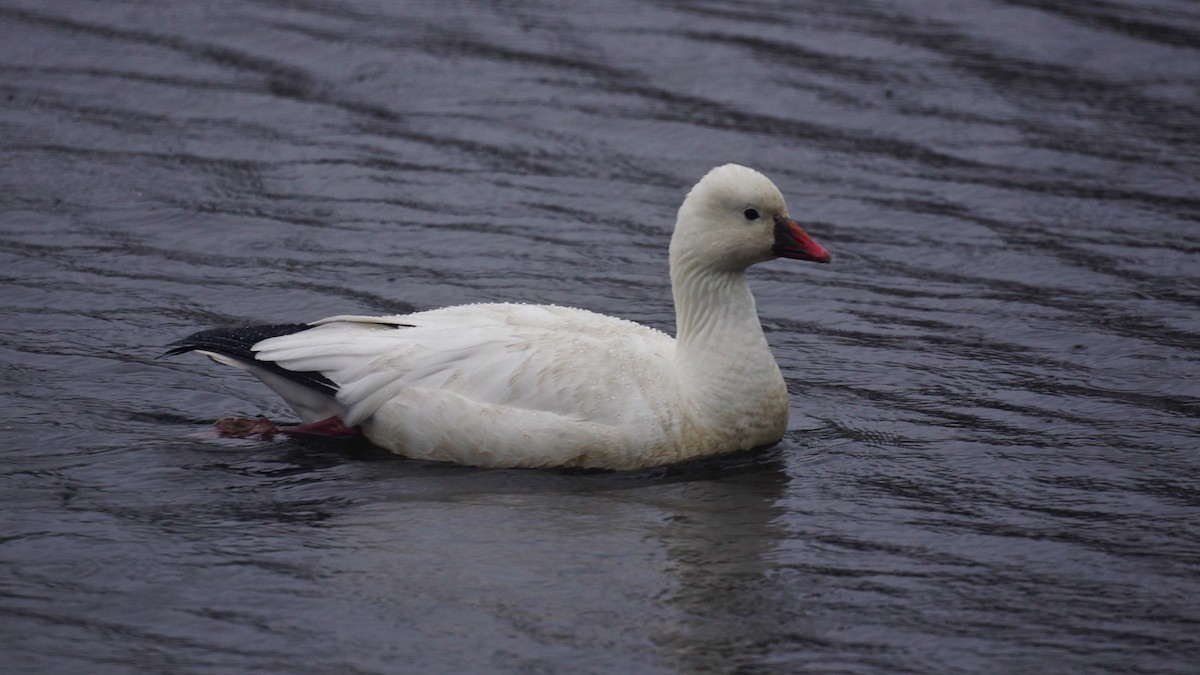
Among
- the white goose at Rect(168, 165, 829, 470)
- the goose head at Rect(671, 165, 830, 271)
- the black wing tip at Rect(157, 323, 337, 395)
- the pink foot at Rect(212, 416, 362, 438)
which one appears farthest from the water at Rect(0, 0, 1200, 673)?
the goose head at Rect(671, 165, 830, 271)

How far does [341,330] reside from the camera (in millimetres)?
8727

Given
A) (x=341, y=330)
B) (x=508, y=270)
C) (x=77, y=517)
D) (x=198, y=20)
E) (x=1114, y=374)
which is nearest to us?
(x=77, y=517)

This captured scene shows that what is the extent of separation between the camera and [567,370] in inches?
329

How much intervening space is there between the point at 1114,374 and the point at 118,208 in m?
6.74

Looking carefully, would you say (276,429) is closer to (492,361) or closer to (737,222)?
(492,361)

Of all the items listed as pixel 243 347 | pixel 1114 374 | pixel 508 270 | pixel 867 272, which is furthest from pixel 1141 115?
pixel 243 347

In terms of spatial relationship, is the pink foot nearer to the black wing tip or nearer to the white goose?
the white goose

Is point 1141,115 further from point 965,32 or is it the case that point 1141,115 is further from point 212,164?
point 212,164

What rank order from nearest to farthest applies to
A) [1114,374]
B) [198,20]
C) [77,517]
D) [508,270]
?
[77,517] < [1114,374] < [508,270] < [198,20]

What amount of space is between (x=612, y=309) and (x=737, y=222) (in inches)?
86.5

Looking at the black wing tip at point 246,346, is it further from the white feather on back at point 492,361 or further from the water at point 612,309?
the water at point 612,309

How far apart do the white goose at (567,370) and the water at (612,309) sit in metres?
0.19

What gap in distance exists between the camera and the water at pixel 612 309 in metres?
6.80

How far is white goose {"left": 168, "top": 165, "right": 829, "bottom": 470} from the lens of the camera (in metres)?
8.31
